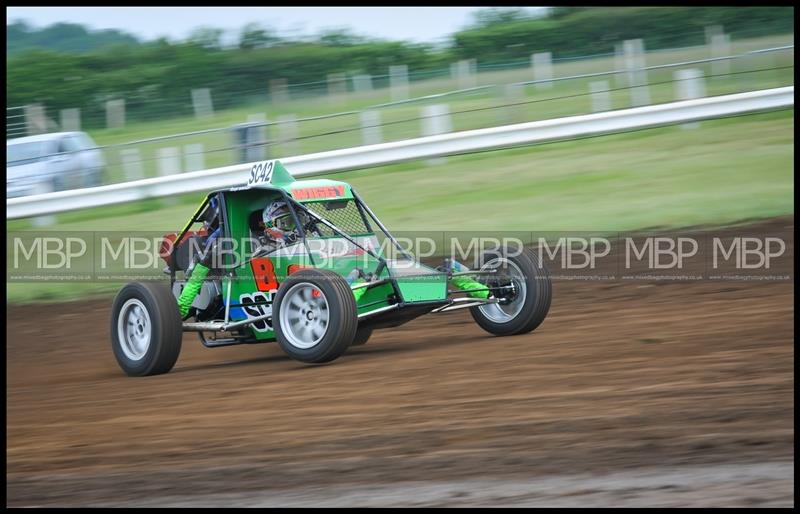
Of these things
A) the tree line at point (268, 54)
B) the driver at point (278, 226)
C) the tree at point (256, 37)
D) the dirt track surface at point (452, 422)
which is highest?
the tree at point (256, 37)

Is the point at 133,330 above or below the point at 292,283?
below

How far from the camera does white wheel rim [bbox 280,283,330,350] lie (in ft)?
26.8

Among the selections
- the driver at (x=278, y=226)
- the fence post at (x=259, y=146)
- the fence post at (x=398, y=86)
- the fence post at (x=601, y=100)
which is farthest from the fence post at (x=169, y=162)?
the driver at (x=278, y=226)

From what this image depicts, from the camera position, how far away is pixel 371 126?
17.3 meters

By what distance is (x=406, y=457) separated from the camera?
5746 mm

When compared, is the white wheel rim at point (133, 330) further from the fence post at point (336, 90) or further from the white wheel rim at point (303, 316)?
the fence post at point (336, 90)

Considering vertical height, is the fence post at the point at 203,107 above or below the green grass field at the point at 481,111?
above

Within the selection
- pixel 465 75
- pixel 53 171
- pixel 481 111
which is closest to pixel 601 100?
pixel 481 111

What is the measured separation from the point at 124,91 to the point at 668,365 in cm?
1820

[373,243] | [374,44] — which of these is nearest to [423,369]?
[373,243]

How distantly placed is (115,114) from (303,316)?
13.2 m

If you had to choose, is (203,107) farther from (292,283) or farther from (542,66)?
(292,283)

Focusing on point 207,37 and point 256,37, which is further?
point 207,37

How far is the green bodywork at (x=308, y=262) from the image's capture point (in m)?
8.48
